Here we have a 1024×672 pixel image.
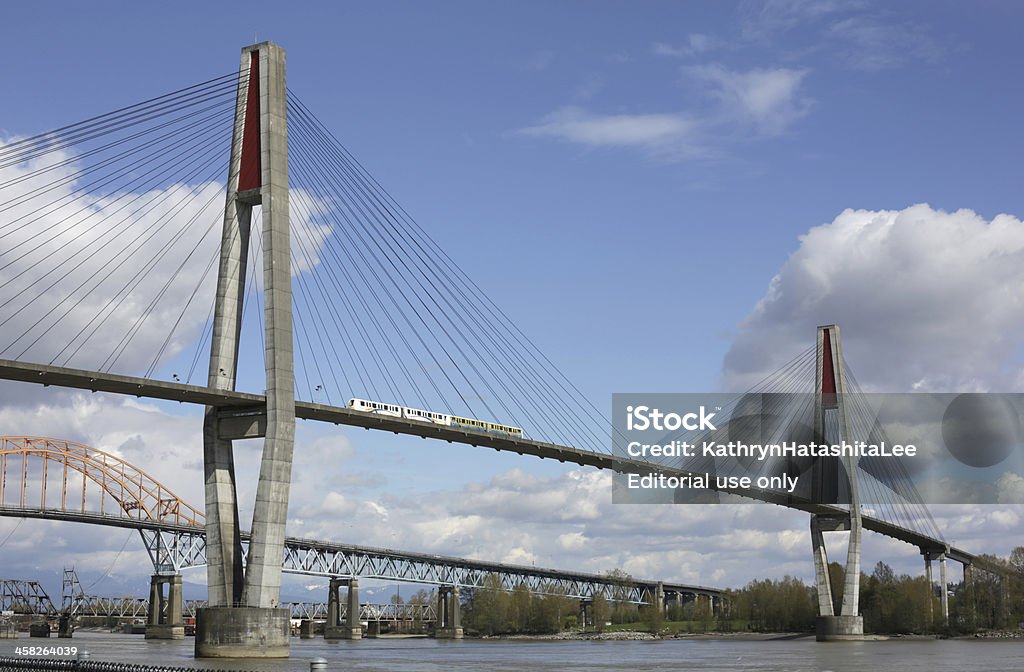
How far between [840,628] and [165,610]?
296ft

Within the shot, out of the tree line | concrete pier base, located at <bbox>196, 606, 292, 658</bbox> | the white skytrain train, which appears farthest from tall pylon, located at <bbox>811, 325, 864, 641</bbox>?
concrete pier base, located at <bbox>196, 606, 292, 658</bbox>

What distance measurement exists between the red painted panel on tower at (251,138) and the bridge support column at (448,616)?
126m

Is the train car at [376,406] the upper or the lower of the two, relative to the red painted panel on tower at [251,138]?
lower

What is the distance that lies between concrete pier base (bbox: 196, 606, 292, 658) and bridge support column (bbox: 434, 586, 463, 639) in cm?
12106

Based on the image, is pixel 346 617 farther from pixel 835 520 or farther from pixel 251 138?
pixel 251 138

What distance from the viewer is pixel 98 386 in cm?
5225

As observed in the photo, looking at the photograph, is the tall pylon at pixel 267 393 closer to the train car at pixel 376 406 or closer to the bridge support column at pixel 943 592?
the train car at pixel 376 406

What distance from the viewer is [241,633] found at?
53.5 metres

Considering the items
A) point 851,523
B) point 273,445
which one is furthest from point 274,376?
point 851,523

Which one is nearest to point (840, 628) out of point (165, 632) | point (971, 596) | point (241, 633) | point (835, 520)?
point (835, 520)

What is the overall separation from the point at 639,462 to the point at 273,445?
3730 centimetres

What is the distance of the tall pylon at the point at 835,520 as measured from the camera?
110625 millimetres

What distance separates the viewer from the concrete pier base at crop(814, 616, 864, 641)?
112250 millimetres

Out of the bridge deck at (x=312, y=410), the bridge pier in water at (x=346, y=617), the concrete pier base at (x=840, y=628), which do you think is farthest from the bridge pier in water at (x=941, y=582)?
the bridge pier in water at (x=346, y=617)
